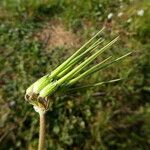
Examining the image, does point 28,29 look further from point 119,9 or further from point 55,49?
point 119,9

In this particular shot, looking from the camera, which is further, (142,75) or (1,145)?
(142,75)

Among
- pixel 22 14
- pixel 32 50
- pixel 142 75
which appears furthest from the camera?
pixel 22 14

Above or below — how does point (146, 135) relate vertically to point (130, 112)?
below

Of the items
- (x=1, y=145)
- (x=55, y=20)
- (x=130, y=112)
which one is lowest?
(x=130, y=112)

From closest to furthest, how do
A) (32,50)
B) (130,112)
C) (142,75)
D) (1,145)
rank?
(1,145) → (130,112) → (142,75) → (32,50)

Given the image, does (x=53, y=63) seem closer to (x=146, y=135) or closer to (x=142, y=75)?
(x=142, y=75)

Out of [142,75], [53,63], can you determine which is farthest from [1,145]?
[142,75]

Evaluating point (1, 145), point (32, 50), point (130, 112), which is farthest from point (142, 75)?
point (1, 145)
